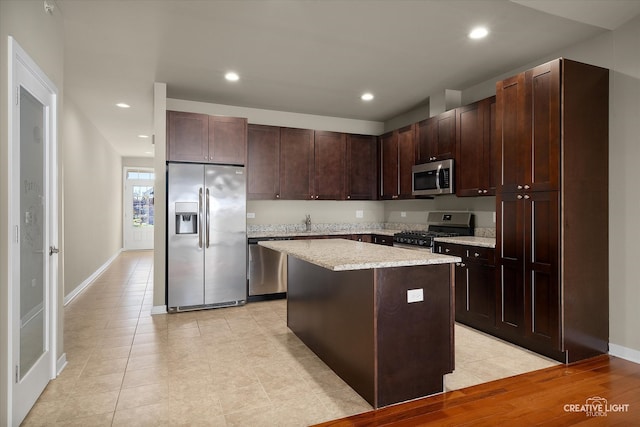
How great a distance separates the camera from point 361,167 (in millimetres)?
5883

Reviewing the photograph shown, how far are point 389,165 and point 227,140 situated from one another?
2.45 meters

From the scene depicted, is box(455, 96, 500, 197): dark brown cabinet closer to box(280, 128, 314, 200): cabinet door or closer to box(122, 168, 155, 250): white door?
box(280, 128, 314, 200): cabinet door

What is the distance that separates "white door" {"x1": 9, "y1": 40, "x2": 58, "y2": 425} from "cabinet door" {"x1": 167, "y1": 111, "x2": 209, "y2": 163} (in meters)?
1.75

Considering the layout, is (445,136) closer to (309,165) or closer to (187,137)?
(309,165)

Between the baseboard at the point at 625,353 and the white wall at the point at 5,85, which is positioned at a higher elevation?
the white wall at the point at 5,85

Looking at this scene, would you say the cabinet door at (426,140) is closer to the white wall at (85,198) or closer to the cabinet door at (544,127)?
the cabinet door at (544,127)

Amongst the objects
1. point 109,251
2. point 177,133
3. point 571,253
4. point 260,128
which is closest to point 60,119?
point 177,133

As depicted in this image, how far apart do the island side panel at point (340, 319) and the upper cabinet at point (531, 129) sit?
1.82m

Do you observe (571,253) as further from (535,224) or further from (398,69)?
(398,69)

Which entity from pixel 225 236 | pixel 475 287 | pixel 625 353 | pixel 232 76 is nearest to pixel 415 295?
pixel 475 287

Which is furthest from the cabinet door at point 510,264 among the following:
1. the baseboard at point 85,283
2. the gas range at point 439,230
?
the baseboard at point 85,283

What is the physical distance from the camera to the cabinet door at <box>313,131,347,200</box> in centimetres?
559

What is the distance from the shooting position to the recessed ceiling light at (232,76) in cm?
411

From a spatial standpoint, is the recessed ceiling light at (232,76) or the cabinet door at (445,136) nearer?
the recessed ceiling light at (232,76)
